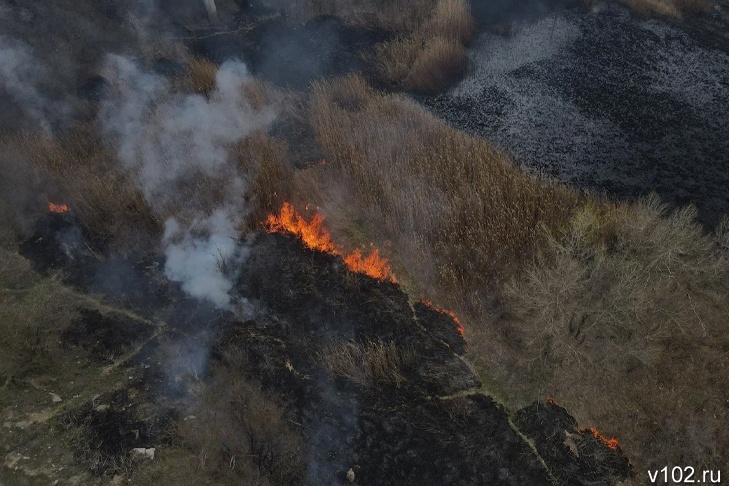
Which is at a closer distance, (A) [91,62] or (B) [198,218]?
(B) [198,218]

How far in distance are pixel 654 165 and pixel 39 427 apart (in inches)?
405

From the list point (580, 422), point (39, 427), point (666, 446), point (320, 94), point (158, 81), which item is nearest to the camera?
point (666, 446)

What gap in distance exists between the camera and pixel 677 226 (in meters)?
6.51

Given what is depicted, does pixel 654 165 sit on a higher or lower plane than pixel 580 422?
higher

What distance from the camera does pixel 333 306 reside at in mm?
7266

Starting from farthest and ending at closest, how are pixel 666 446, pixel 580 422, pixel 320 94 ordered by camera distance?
1. pixel 320 94
2. pixel 580 422
3. pixel 666 446

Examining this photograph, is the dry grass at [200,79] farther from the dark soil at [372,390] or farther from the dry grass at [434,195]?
the dark soil at [372,390]

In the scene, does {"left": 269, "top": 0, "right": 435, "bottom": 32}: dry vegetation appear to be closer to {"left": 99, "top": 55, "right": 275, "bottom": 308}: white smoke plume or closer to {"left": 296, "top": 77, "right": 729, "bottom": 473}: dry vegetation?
{"left": 99, "top": 55, "right": 275, "bottom": 308}: white smoke plume

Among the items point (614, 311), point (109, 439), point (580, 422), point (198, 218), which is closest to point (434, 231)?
point (614, 311)

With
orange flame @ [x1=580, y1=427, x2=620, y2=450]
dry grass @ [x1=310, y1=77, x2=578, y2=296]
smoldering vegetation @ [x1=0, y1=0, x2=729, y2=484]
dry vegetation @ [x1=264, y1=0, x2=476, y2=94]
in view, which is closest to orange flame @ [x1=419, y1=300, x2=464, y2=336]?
smoldering vegetation @ [x1=0, y1=0, x2=729, y2=484]

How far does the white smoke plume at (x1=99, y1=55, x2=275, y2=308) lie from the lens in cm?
801

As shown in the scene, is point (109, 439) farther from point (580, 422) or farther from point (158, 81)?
point (158, 81)

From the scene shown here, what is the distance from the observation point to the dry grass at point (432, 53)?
1173 centimetres

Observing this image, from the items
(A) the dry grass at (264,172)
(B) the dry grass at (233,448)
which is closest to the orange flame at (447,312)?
(B) the dry grass at (233,448)
